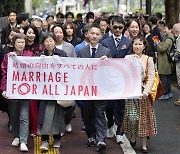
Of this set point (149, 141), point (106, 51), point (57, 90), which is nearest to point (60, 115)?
point (57, 90)

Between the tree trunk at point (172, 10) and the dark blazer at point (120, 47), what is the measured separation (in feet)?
33.4

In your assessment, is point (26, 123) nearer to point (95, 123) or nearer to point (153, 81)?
point (95, 123)

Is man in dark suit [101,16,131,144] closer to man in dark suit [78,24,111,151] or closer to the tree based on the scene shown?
man in dark suit [78,24,111,151]

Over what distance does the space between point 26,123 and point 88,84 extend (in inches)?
43.1

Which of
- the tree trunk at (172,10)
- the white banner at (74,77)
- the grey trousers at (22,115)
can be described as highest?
the tree trunk at (172,10)

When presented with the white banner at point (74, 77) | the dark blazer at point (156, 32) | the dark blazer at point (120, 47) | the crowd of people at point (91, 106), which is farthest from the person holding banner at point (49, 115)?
the dark blazer at point (156, 32)

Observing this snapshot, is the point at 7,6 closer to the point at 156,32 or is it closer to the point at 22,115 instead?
the point at 156,32

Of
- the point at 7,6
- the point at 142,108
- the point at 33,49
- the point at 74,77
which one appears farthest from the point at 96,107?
the point at 7,6

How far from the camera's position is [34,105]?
7.69m

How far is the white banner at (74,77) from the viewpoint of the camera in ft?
23.7

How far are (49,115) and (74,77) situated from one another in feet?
2.12

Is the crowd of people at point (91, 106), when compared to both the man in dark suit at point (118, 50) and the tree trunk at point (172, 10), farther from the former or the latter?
the tree trunk at point (172, 10)

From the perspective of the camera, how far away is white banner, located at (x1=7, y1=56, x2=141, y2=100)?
724 cm

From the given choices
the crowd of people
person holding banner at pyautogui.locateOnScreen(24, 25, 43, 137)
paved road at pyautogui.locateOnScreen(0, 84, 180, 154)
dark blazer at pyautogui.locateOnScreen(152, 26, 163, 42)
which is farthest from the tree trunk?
person holding banner at pyautogui.locateOnScreen(24, 25, 43, 137)
